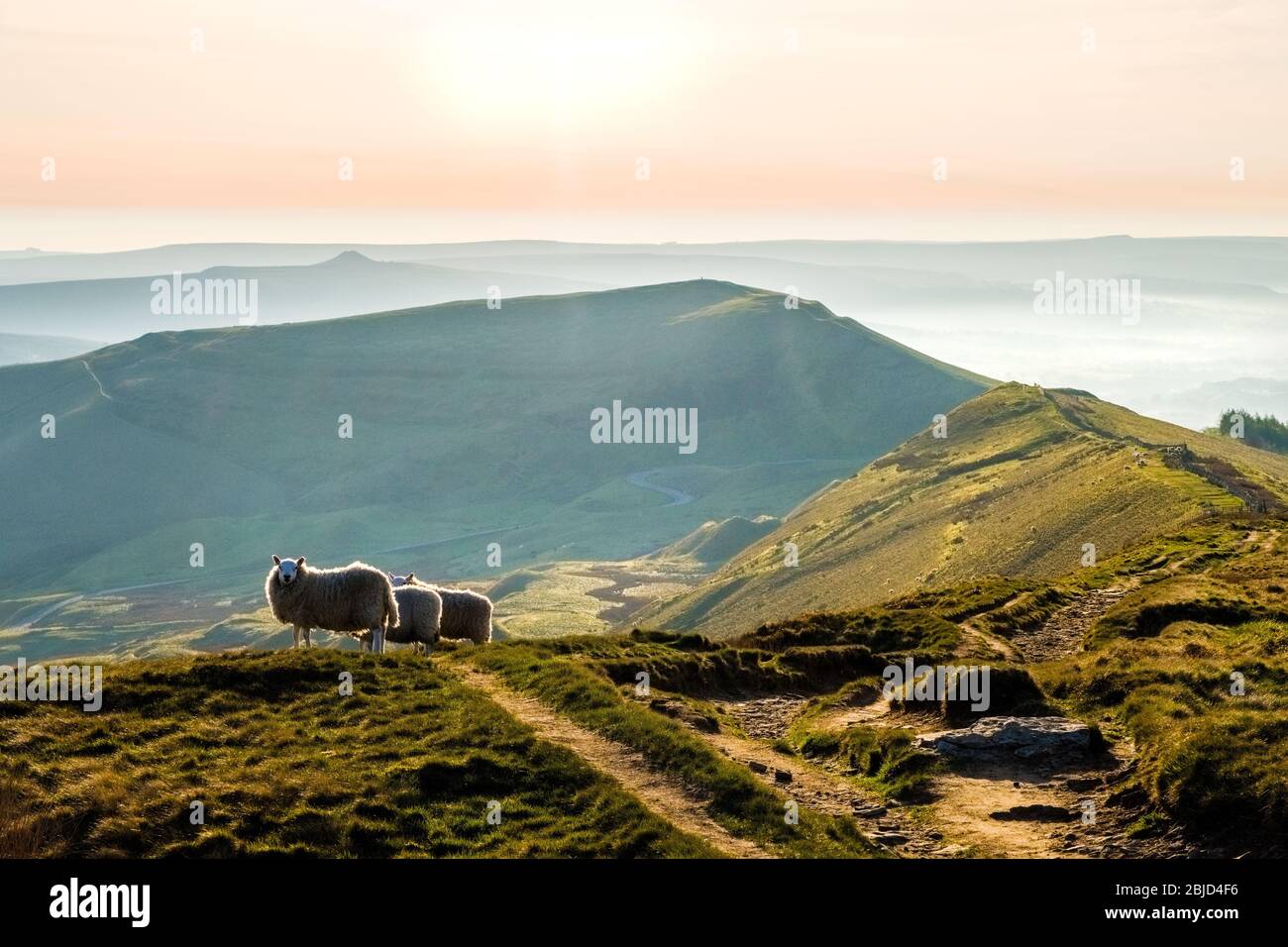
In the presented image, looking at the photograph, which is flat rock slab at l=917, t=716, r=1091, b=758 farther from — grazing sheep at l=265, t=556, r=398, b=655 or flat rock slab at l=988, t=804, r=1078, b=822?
grazing sheep at l=265, t=556, r=398, b=655

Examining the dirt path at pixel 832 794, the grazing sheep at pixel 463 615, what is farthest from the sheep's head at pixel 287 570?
the dirt path at pixel 832 794

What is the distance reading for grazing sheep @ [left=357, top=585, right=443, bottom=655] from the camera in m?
40.5

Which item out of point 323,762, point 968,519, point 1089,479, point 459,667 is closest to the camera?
point 323,762

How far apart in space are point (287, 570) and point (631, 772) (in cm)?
1586

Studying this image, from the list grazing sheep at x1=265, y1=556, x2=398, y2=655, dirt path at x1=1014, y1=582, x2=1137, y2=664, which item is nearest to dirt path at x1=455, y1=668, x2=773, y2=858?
grazing sheep at x1=265, y1=556, x2=398, y2=655

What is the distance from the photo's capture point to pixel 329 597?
3722 cm

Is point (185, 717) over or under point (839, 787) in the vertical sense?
over

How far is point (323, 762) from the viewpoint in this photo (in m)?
25.0

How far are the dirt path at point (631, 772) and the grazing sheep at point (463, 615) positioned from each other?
10.7 meters

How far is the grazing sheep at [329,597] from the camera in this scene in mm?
37000

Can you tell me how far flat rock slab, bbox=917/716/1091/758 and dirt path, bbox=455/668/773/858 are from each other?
25.7ft

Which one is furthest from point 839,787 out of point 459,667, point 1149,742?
point 459,667
